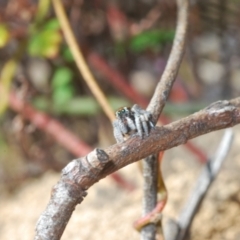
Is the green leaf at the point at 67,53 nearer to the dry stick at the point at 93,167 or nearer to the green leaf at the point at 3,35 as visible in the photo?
the green leaf at the point at 3,35

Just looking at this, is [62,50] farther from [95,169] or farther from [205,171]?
[95,169]

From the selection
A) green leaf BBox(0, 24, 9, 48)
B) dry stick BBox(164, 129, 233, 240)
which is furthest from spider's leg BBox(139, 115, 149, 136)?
green leaf BBox(0, 24, 9, 48)

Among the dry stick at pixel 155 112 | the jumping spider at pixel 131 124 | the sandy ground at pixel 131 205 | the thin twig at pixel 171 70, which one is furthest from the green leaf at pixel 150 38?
the jumping spider at pixel 131 124

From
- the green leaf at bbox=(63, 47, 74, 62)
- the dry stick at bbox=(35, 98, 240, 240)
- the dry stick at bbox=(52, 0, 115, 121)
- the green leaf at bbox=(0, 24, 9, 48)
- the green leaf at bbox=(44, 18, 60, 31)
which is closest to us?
the dry stick at bbox=(35, 98, 240, 240)

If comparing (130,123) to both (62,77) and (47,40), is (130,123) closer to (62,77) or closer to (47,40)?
(47,40)

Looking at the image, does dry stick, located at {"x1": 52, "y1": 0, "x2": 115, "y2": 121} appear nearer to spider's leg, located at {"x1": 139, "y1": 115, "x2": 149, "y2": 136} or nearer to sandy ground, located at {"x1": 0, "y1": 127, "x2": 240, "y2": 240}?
sandy ground, located at {"x1": 0, "y1": 127, "x2": 240, "y2": 240}

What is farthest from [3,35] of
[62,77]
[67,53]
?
[62,77]

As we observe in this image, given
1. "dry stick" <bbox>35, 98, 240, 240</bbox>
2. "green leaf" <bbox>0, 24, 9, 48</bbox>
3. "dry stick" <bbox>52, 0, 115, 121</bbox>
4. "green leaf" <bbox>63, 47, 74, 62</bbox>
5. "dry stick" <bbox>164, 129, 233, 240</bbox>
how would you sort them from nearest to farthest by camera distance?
"dry stick" <bbox>35, 98, 240, 240</bbox>
"dry stick" <bbox>164, 129, 233, 240</bbox>
"dry stick" <bbox>52, 0, 115, 121</bbox>
"green leaf" <bbox>0, 24, 9, 48</bbox>
"green leaf" <bbox>63, 47, 74, 62</bbox>
